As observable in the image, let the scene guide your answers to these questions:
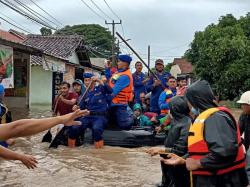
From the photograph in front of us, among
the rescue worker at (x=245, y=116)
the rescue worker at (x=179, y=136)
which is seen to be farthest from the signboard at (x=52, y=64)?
the rescue worker at (x=179, y=136)

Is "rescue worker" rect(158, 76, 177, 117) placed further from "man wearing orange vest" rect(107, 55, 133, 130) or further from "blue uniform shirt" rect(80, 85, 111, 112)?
"blue uniform shirt" rect(80, 85, 111, 112)

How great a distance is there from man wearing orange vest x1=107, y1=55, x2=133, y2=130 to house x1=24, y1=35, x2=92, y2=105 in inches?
455

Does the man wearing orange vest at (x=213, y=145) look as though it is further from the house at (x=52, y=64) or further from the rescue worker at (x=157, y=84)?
the house at (x=52, y=64)

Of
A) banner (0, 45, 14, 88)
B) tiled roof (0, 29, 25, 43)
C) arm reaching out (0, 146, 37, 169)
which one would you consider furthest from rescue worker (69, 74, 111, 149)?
tiled roof (0, 29, 25, 43)

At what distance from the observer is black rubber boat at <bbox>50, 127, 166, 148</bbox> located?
391 inches

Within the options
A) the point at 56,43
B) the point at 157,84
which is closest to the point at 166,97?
the point at 157,84

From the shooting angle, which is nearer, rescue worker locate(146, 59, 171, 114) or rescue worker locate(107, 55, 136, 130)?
rescue worker locate(107, 55, 136, 130)

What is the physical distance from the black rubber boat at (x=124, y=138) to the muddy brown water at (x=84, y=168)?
213 millimetres

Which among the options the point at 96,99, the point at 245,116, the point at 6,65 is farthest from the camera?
the point at 6,65

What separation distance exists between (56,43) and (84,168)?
75.3ft

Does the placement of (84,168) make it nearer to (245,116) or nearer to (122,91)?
(122,91)

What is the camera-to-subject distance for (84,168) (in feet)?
25.6

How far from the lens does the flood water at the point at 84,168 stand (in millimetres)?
6754

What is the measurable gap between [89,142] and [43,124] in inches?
272
